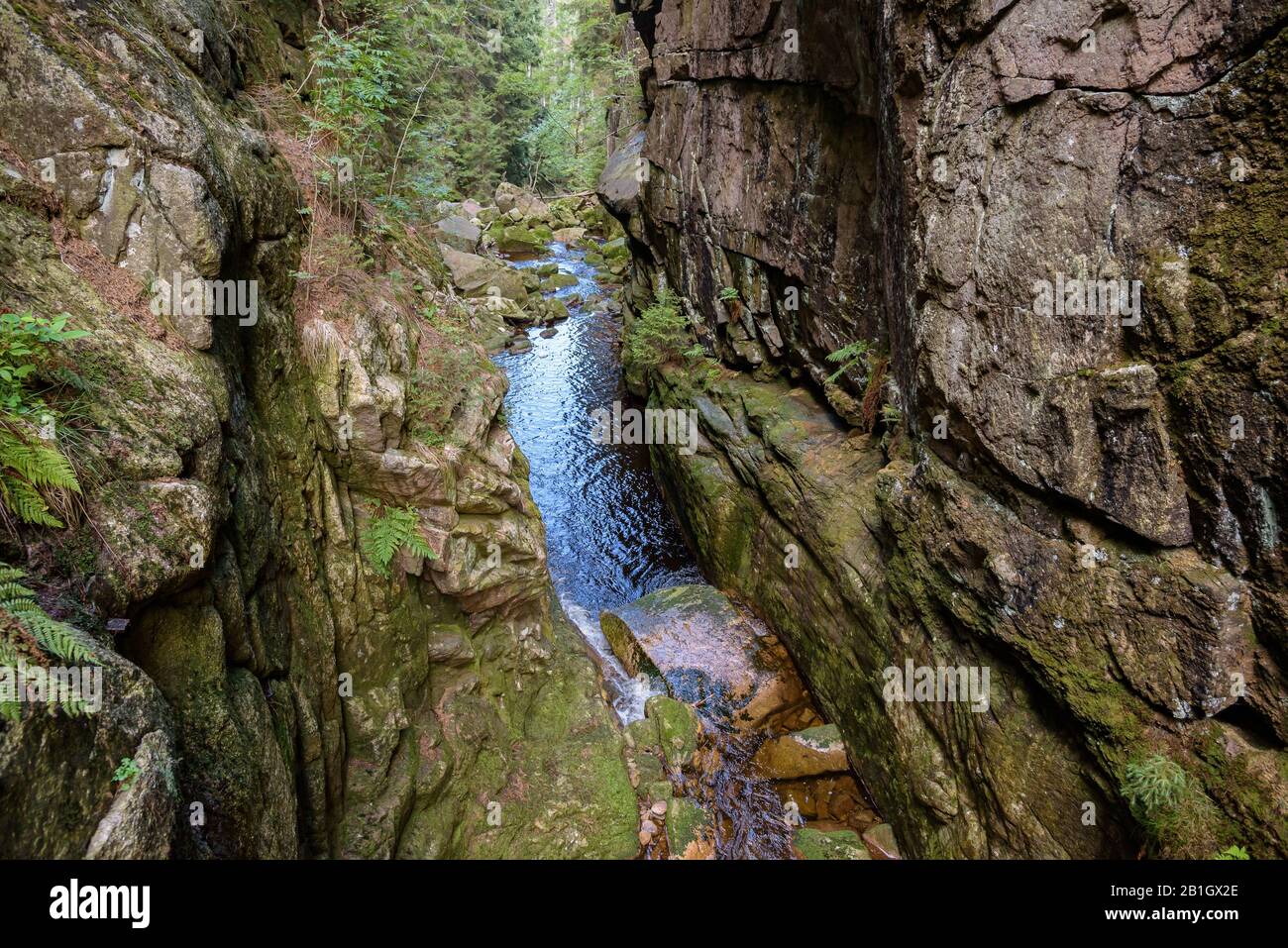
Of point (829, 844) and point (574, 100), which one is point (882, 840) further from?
point (574, 100)

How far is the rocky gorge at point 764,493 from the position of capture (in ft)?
12.9

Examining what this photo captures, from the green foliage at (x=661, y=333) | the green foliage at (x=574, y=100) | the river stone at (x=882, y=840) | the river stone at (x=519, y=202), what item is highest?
the green foliage at (x=574, y=100)

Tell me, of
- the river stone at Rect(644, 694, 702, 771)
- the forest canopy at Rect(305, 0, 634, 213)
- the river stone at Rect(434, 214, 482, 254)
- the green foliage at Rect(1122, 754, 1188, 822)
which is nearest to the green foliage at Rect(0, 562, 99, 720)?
the forest canopy at Rect(305, 0, 634, 213)

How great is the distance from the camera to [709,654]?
10406mm

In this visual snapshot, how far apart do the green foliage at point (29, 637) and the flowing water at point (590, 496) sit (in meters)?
7.46

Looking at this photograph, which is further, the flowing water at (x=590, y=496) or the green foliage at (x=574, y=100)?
the green foliage at (x=574, y=100)

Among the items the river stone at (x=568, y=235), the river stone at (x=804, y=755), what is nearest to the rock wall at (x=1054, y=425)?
the river stone at (x=804, y=755)

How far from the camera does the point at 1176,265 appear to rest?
5.09 meters

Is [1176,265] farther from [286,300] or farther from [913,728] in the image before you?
[286,300]

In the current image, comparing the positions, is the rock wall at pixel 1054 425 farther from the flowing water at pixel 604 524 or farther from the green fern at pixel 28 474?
the green fern at pixel 28 474

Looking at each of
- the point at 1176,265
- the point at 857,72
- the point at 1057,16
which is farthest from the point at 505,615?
the point at 857,72

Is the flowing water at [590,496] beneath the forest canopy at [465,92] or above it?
beneath

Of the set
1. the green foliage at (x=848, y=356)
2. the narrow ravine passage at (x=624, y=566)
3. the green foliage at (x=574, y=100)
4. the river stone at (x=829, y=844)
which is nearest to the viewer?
the river stone at (x=829, y=844)

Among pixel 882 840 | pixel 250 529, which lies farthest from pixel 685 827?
pixel 250 529
